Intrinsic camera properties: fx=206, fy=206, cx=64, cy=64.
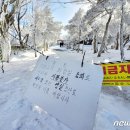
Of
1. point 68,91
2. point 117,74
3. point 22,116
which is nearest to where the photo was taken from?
point 68,91

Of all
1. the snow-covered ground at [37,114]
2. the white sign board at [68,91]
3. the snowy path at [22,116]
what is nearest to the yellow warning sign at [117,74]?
the snow-covered ground at [37,114]

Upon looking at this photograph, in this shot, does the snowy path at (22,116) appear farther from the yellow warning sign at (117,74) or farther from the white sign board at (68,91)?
the yellow warning sign at (117,74)

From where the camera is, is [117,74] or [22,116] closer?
[22,116]

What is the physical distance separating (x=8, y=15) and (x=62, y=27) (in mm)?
30357

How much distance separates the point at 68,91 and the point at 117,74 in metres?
2.09

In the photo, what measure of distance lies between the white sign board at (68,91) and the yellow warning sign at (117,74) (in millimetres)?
1674

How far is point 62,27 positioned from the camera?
44.6 m

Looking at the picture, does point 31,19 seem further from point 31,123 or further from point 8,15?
point 31,123

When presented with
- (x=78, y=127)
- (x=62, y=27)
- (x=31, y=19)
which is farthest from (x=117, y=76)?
(x=62, y=27)

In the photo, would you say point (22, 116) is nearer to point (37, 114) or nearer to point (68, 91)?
point (37, 114)

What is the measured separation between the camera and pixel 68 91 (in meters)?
3.99

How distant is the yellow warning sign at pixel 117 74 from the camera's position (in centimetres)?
546

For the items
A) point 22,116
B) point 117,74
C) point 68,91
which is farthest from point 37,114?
point 117,74

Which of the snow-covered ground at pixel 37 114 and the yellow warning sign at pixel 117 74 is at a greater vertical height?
Answer: the yellow warning sign at pixel 117 74
